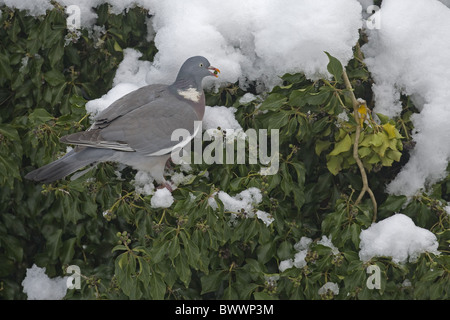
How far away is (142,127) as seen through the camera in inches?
95.7

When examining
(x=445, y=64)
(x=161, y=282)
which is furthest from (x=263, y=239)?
(x=445, y=64)

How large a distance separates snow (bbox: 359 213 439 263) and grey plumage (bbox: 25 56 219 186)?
791 mm

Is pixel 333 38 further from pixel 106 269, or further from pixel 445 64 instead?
pixel 106 269

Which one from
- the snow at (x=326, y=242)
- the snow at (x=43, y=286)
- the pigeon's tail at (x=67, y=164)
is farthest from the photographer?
the snow at (x=43, y=286)

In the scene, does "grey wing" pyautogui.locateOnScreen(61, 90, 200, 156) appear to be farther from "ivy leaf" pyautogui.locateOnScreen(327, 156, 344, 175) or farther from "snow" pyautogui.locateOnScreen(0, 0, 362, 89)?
"ivy leaf" pyautogui.locateOnScreen(327, 156, 344, 175)

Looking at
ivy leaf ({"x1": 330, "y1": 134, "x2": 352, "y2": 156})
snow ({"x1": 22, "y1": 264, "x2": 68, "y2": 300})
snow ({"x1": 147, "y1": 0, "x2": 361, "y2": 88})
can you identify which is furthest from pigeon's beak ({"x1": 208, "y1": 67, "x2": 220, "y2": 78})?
snow ({"x1": 22, "y1": 264, "x2": 68, "y2": 300})

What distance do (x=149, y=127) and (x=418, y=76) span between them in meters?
1.10

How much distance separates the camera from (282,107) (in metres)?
2.54

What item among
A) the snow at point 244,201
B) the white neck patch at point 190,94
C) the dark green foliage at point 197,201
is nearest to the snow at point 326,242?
the dark green foliage at point 197,201

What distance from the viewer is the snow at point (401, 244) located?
Answer: 243 cm

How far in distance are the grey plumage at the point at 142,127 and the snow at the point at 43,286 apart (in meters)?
0.83

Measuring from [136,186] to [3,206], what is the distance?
84cm

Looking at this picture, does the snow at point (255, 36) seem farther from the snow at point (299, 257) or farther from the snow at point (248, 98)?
the snow at point (299, 257)

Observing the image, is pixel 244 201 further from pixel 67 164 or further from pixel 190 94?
pixel 67 164
